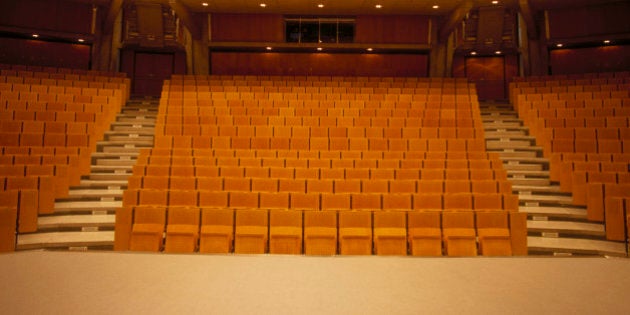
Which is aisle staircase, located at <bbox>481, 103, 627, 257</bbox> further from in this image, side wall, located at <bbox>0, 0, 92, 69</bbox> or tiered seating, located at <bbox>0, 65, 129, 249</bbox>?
side wall, located at <bbox>0, 0, 92, 69</bbox>

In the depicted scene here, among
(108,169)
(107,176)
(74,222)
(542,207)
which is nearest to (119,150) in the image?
(108,169)

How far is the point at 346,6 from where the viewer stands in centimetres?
483

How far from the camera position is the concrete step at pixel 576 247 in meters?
2.16

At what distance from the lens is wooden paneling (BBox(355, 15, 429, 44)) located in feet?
17.3

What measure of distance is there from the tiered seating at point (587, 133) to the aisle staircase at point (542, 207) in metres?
0.06

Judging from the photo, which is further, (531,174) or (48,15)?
(48,15)

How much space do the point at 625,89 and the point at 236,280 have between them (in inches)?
172

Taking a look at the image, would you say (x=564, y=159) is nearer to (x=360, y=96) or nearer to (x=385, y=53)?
(x=360, y=96)

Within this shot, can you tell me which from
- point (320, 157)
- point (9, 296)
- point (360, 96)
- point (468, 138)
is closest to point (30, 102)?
point (320, 157)

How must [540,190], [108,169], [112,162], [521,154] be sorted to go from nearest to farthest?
[540,190], [108,169], [112,162], [521,154]

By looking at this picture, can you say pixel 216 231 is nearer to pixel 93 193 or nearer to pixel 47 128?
pixel 93 193

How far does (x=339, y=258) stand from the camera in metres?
1.22

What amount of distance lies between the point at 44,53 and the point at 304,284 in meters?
5.69

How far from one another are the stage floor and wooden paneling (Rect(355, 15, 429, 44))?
448 centimetres
